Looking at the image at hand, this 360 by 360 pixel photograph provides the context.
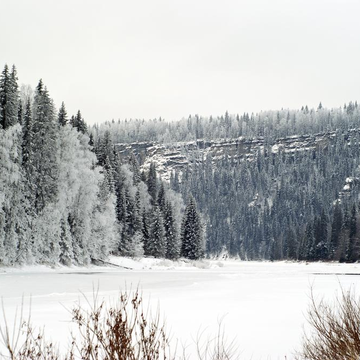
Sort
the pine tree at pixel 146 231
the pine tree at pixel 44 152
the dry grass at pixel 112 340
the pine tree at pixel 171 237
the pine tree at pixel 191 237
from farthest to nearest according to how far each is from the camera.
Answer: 1. the pine tree at pixel 191 237
2. the pine tree at pixel 171 237
3. the pine tree at pixel 146 231
4. the pine tree at pixel 44 152
5. the dry grass at pixel 112 340

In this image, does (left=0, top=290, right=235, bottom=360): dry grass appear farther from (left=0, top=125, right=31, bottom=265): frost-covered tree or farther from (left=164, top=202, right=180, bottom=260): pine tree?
(left=164, top=202, right=180, bottom=260): pine tree

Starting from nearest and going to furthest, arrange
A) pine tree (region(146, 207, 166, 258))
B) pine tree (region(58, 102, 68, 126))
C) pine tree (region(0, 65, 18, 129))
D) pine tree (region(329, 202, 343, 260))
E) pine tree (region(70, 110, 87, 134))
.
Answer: pine tree (region(0, 65, 18, 129)), pine tree (region(58, 102, 68, 126)), pine tree (region(70, 110, 87, 134)), pine tree (region(146, 207, 166, 258)), pine tree (region(329, 202, 343, 260))

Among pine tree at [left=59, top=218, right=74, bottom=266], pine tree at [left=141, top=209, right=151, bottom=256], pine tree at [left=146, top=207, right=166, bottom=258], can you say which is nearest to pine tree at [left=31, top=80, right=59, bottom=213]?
pine tree at [left=59, top=218, right=74, bottom=266]

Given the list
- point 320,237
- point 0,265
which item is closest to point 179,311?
point 0,265

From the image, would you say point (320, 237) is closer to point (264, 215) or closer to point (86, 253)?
point (86, 253)

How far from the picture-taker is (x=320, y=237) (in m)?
94.4

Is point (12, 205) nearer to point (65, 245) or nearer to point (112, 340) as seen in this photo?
point (65, 245)

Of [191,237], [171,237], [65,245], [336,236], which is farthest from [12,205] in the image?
[336,236]

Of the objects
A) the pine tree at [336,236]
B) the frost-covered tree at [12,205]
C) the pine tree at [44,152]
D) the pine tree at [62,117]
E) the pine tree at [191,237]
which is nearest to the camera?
the frost-covered tree at [12,205]

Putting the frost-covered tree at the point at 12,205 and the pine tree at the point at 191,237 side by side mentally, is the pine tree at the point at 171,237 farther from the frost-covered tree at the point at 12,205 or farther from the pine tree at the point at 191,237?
the frost-covered tree at the point at 12,205

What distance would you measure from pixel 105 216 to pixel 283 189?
15952cm

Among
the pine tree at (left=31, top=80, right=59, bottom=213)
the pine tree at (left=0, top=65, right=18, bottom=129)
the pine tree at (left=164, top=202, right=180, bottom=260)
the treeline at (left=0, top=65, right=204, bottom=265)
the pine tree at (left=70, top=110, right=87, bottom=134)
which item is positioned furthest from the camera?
the pine tree at (left=164, top=202, right=180, bottom=260)

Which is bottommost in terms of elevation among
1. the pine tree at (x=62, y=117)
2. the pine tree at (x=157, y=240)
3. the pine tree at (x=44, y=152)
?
the pine tree at (x=157, y=240)

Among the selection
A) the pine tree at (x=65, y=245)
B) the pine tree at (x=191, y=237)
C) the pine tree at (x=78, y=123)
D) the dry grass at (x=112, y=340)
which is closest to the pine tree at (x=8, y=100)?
the pine tree at (x=65, y=245)
